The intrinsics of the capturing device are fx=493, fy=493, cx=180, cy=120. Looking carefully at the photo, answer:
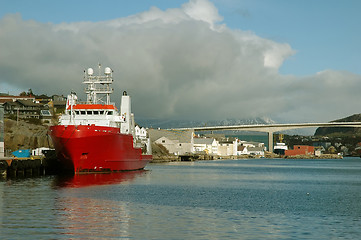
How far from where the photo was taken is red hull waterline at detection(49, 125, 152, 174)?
142 ft

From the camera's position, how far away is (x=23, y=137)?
7981cm

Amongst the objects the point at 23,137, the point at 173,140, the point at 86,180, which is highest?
the point at 173,140

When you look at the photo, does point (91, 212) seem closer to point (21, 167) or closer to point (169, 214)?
point (169, 214)

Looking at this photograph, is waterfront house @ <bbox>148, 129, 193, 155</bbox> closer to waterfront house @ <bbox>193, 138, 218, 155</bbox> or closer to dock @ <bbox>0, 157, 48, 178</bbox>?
waterfront house @ <bbox>193, 138, 218, 155</bbox>

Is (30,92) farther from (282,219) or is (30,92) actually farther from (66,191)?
(282,219)

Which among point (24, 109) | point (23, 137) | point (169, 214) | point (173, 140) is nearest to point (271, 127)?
point (173, 140)

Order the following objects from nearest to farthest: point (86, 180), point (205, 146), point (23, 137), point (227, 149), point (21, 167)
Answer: point (86, 180) → point (21, 167) → point (23, 137) → point (205, 146) → point (227, 149)

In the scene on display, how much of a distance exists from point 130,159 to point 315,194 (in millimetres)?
24056

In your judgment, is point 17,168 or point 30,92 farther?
point 30,92

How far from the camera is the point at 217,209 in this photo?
83.8 ft

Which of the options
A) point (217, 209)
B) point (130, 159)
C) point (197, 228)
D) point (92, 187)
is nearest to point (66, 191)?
point (92, 187)

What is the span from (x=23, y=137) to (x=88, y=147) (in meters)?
39.7

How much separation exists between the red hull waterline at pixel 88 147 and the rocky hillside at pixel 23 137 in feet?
95.5

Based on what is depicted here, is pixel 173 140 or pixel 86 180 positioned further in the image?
pixel 173 140
